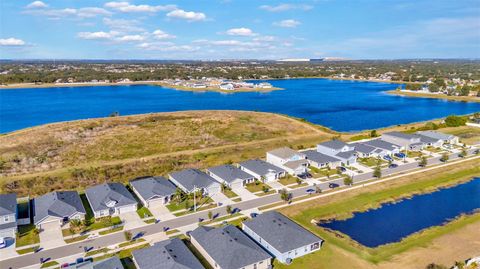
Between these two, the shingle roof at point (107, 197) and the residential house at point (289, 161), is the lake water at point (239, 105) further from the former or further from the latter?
the shingle roof at point (107, 197)

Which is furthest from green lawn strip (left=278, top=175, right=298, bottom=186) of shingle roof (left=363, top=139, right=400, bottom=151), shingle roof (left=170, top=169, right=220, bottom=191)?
shingle roof (left=363, top=139, right=400, bottom=151)

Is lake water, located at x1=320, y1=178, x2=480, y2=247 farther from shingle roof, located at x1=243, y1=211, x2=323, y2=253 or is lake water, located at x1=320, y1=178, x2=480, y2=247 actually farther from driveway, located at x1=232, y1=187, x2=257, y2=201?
driveway, located at x1=232, y1=187, x2=257, y2=201

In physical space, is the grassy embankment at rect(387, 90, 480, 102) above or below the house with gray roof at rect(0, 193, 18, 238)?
above

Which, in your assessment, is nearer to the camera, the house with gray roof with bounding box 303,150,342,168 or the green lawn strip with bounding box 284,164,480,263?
the green lawn strip with bounding box 284,164,480,263

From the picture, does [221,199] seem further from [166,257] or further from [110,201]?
[166,257]

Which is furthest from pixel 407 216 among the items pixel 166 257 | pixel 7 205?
pixel 7 205

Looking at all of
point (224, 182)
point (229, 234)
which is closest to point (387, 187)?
point (224, 182)

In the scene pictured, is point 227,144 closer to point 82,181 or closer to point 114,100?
point 82,181
